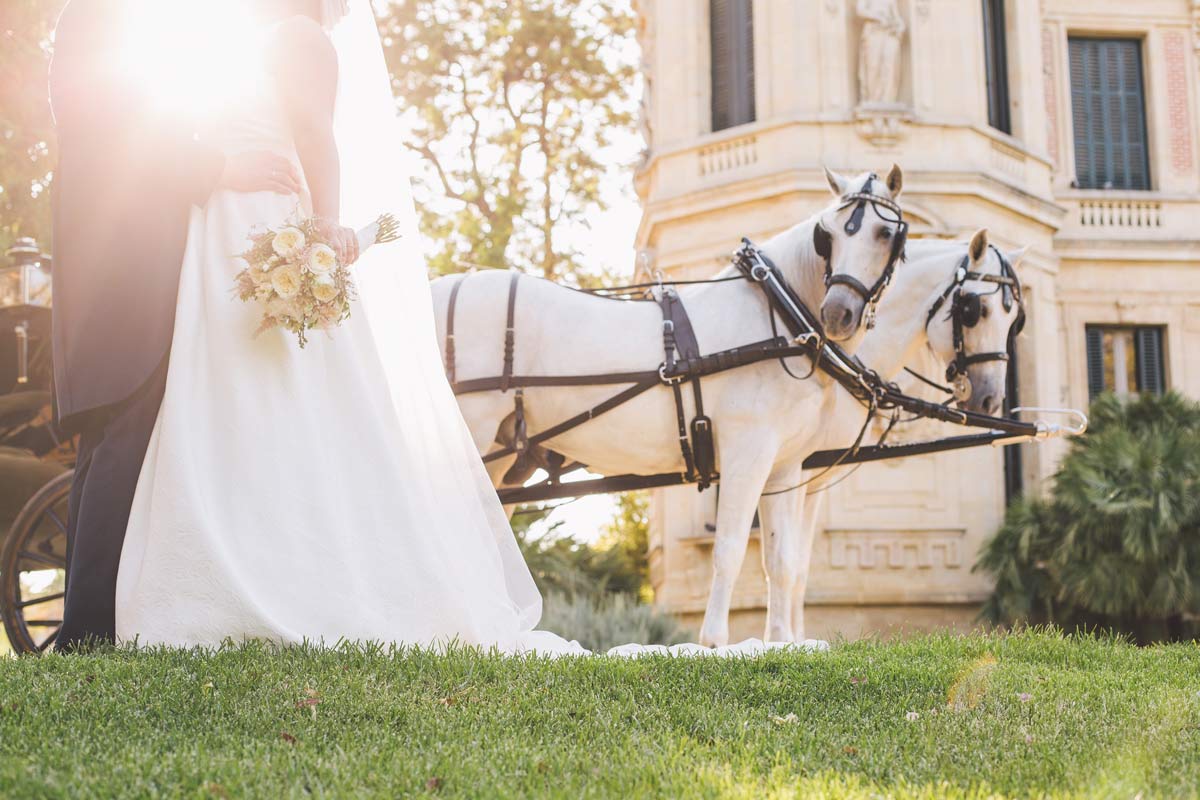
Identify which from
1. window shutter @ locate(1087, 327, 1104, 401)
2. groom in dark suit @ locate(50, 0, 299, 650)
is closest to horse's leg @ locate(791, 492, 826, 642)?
groom in dark suit @ locate(50, 0, 299, 650)

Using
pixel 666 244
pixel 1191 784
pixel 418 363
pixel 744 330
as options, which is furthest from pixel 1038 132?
pixel 1191 784

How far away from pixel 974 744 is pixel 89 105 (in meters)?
4.01

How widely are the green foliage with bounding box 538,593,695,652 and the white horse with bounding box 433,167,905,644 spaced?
7.58m

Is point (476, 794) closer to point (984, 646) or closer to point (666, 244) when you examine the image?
point (984, 646)

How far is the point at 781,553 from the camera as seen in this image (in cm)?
894

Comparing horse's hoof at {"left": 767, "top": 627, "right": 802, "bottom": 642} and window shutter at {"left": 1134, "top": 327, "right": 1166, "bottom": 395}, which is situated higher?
window shutter at {"left": 1134, "top": 327, "right": 1166, "bottom": 395}

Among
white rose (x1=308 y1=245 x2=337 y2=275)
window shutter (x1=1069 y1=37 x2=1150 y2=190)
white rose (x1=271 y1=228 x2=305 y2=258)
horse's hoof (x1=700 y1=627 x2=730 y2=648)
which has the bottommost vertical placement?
horse's hoof (x1=700 y1=627 x2=730 y2=648)

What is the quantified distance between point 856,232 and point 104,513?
162 inches

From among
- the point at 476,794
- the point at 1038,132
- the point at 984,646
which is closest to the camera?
the point at 476,794

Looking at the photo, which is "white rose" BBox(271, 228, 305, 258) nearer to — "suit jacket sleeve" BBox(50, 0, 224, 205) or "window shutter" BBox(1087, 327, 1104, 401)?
"suit jacket sleeve" BBox(50, 0, 224, 205)

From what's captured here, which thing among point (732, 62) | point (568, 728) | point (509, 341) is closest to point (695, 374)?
point (509, 341)

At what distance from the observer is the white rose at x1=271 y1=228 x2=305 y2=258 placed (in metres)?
5.98

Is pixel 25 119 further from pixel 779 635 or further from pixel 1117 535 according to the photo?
pixel 1117 535

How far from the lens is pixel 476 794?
13.9ft
